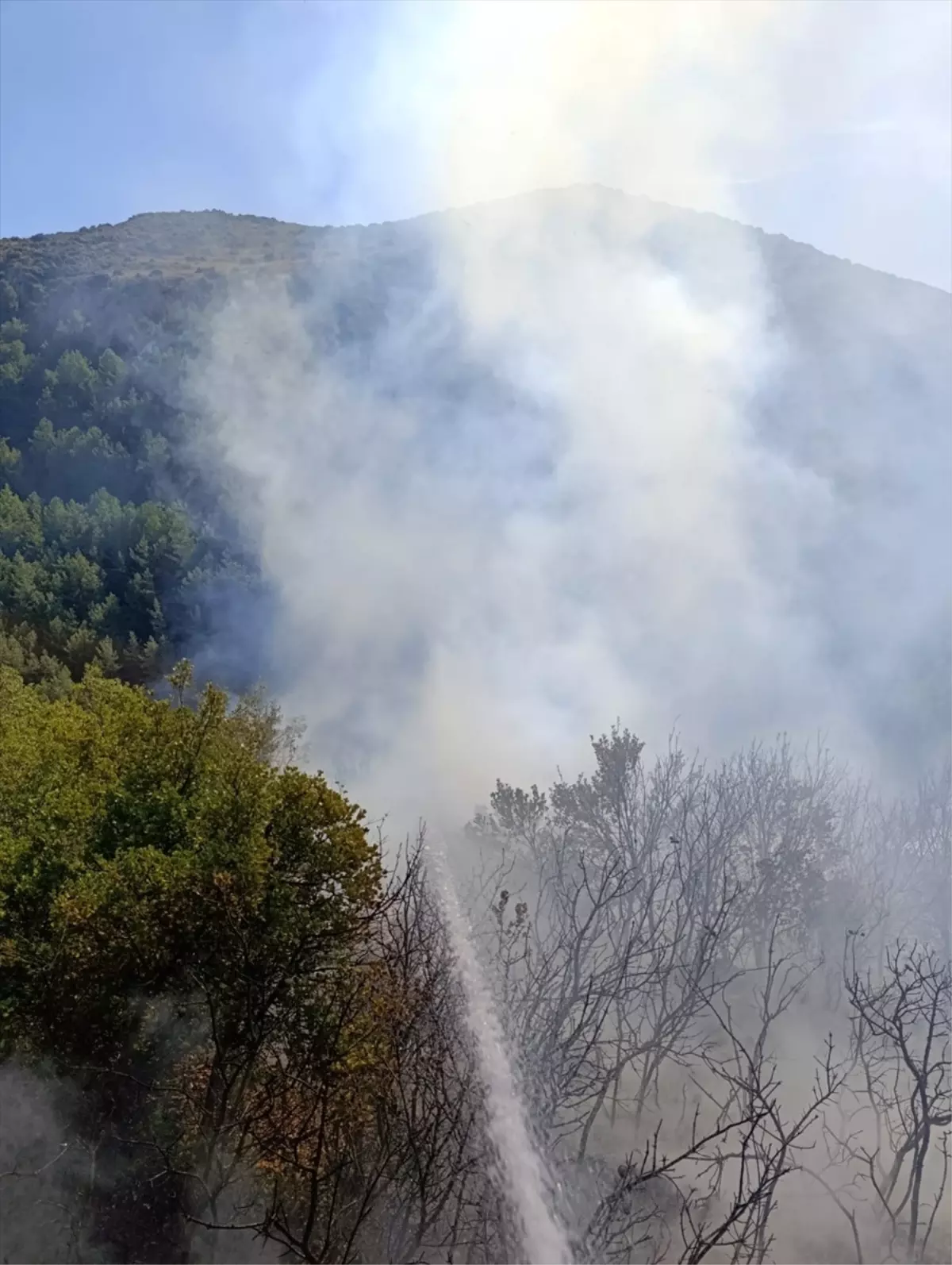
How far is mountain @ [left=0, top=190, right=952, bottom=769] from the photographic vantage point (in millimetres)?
28906

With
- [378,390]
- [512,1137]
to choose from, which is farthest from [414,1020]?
[378,390]

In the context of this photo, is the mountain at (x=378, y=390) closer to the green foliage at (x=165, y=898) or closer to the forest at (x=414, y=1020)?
the forest at (x=414, y=1020)

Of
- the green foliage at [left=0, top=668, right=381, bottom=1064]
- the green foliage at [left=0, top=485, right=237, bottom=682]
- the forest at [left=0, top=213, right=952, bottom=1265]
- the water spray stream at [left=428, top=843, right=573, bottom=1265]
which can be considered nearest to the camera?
the forest at [left=0, top=213, right=952, bottom=1265]

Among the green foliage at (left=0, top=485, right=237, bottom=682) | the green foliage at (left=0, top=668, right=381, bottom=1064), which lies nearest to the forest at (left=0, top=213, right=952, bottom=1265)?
the green foliage at (left=0, top=668, right=381, bottom=1064)

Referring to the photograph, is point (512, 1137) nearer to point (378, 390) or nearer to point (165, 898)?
point (165, 898)

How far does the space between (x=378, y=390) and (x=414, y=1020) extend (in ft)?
116

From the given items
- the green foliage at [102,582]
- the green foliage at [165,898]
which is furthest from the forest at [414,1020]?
the green foliage at [102,582]

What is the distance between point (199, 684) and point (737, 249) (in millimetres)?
36405

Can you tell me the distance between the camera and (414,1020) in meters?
6.84

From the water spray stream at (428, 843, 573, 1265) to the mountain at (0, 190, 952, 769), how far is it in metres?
17.8

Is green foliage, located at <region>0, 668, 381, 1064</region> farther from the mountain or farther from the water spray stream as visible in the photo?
→ the mountain

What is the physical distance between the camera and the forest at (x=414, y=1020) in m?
7.44

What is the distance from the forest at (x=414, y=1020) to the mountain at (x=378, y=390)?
10.5 metres

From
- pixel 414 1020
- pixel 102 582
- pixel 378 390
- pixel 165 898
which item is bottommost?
pixel 414 1020
